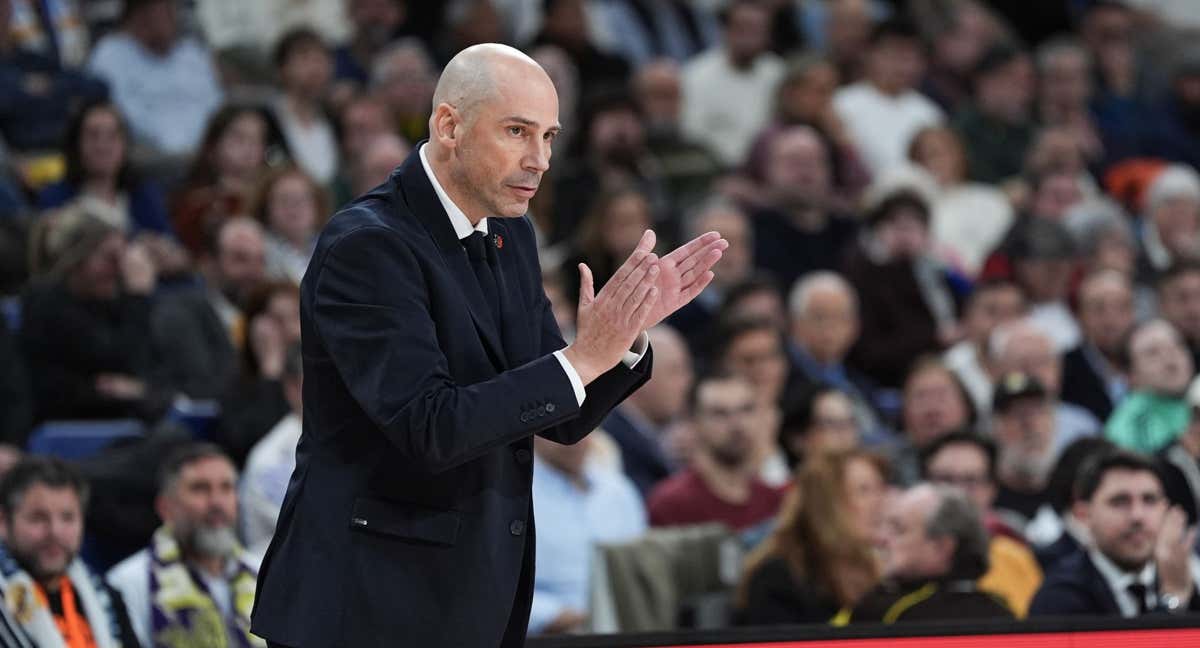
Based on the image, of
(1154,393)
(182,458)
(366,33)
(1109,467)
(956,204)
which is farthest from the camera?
(366,33)

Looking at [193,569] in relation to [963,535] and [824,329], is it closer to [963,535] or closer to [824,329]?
[963,535]

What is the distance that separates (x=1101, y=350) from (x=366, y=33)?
4.09 m

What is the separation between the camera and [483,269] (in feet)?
8.75

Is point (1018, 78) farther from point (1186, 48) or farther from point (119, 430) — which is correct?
point (119, 430)

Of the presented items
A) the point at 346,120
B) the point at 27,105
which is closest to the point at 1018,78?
the point at 346,120

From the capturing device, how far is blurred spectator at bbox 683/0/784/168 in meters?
10.0

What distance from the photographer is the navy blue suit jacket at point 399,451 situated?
2.45m

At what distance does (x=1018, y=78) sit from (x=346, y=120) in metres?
3.87

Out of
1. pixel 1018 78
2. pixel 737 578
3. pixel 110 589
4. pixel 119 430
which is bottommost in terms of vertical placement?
pixel 737 578

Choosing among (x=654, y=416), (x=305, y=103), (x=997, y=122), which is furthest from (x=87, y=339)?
(x=997, y=122)

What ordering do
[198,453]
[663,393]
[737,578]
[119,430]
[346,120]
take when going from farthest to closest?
[346,120] < [663,393] < [119,430] < [737,578] < [198,453]

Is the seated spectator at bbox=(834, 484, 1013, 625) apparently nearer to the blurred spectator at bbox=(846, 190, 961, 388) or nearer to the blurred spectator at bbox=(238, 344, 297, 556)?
the blurred spectator at bbox=(238, 344, 297, 556)

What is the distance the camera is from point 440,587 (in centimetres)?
253

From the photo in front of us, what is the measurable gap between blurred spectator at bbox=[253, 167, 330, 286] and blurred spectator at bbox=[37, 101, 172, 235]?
0.56 metres
